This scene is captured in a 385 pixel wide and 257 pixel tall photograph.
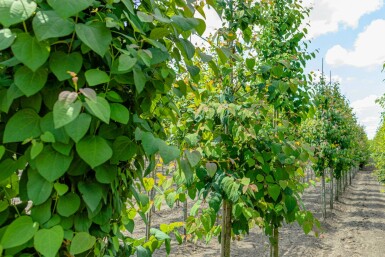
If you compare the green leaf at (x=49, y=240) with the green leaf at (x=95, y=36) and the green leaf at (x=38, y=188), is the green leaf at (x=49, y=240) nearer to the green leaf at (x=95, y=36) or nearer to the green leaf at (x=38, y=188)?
the green leaf at (x=38, y=188)

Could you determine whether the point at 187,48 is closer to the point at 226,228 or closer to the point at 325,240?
the point at 226,228

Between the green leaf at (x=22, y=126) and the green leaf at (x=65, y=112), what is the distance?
0.53ft

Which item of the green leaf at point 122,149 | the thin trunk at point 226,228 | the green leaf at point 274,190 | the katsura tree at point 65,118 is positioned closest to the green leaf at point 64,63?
the katsura tree at point 65,118

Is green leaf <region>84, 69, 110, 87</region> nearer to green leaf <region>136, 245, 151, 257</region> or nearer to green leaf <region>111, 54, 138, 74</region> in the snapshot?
green leaf <region>111, 54, 138, 74</region>

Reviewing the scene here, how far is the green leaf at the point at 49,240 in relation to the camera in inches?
33.6

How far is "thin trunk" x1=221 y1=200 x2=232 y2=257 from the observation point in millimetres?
2997

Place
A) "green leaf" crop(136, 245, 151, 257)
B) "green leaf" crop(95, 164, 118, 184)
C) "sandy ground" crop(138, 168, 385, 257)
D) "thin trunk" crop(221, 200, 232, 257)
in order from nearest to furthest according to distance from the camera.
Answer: "green leaf" crop(95, 164, 118, 184) < "green leaf" crop(136, 245, 151, 257) < "thin trunk" crop(221, 200, 232, 257) < "sandy ground" crop(138, 168, 385, 257)

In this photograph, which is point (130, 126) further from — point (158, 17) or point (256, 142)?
point (256, 142)

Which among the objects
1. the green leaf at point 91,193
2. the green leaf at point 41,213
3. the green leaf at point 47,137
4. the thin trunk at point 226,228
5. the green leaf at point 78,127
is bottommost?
the thin trunk at point 226,228

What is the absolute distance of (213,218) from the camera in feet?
8.92

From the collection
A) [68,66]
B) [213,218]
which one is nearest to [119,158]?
[68,66]

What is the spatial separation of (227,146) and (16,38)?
7.76ft

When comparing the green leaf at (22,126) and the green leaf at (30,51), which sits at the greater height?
the green leaf at (30,51)

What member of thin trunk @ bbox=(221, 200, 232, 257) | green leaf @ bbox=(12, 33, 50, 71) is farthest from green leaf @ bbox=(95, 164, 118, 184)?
thin trunk @ bbox=(221, 200, 232, 257)
